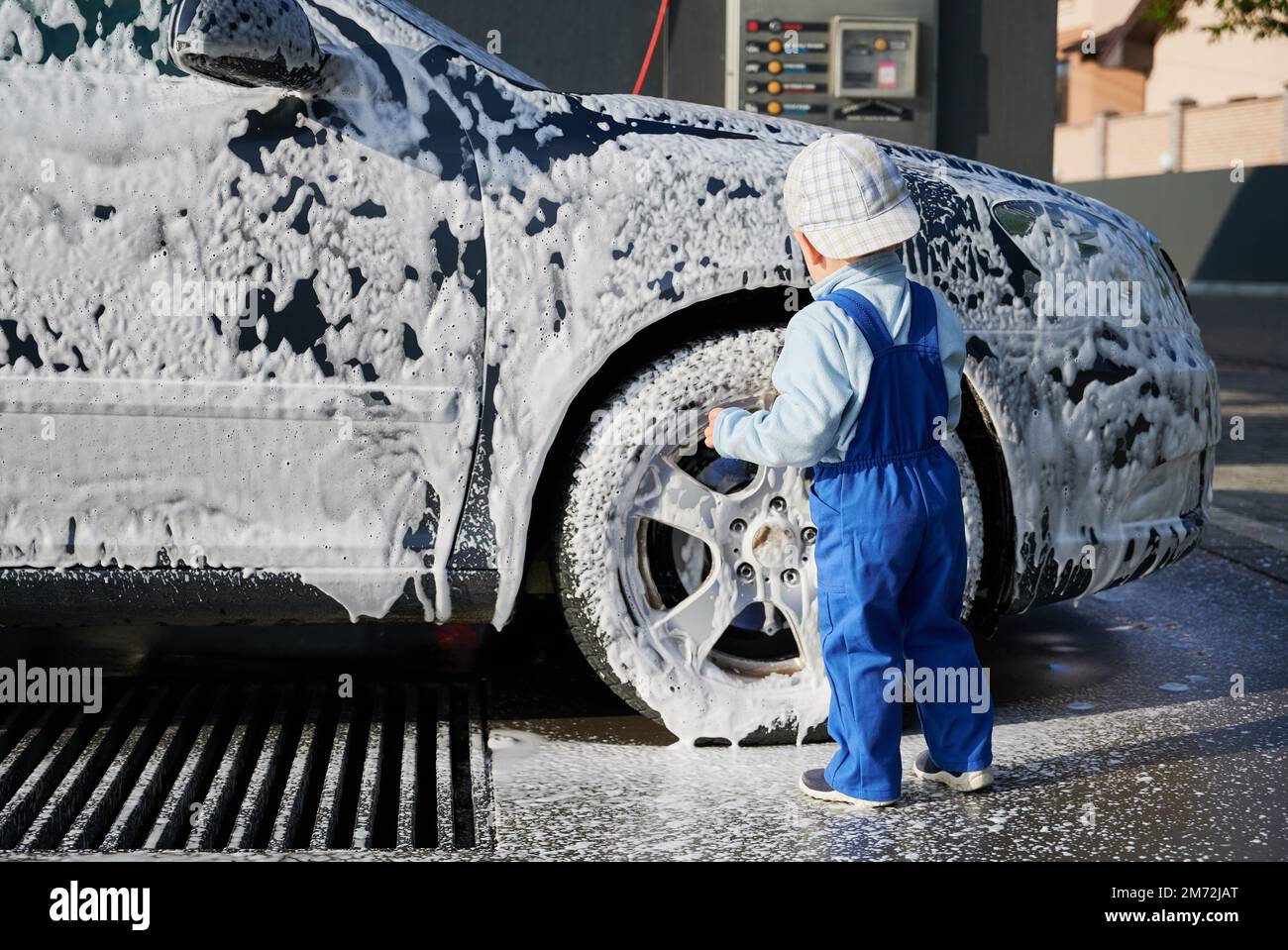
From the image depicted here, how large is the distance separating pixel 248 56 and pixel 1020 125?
4660 millimetres

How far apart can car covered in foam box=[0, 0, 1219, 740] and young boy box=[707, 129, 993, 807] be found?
0.95ft

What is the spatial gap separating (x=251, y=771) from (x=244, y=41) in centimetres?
138

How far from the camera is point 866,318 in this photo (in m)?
2.54

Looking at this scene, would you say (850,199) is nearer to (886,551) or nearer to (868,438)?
(868,438)

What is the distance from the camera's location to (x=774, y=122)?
316cm

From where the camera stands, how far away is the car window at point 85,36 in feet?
9.00

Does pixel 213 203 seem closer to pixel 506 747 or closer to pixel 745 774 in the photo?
pixel 506 747

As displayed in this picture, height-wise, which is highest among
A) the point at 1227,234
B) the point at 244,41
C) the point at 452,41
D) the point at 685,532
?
the point at 1227,234

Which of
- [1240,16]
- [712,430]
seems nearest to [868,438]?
[712,430]

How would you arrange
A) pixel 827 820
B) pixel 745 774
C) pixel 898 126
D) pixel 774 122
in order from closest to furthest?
pixel 827 820 < pixel 745 774 < pixel 774 122 < pixel 898 126

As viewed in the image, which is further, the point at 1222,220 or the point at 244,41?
the point at 1222,220
